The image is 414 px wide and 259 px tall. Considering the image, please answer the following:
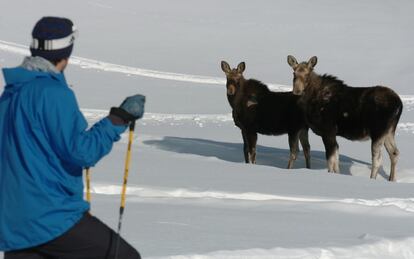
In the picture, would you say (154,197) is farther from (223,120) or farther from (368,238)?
(223,120)

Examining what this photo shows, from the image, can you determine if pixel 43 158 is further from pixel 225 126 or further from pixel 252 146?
pixel 225 126

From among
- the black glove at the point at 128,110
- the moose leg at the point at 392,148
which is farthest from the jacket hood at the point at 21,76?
→ the moose leg at the point at 392,148

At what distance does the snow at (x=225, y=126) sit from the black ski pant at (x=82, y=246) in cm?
169

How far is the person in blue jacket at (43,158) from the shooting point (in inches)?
134

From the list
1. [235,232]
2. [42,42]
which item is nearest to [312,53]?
[235,232]

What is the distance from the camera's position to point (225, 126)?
1712 cm

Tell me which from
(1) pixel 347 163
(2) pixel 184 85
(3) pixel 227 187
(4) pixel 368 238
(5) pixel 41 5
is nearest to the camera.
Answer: (4) pixel 368 238

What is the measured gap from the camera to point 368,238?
20.4ft

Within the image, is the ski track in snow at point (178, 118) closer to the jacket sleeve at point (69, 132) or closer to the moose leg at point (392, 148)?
the moose leg at point (392, 148)

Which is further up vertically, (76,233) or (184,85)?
(76,233)

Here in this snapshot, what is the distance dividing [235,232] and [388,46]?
Result: 27.2 meters

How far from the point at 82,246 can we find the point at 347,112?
27.3 ft

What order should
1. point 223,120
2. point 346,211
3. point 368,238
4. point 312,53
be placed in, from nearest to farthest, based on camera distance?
point 368,238
point 346,211
point 223,120
point 312,53

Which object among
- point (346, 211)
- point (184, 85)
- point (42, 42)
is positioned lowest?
point (184, 85)
